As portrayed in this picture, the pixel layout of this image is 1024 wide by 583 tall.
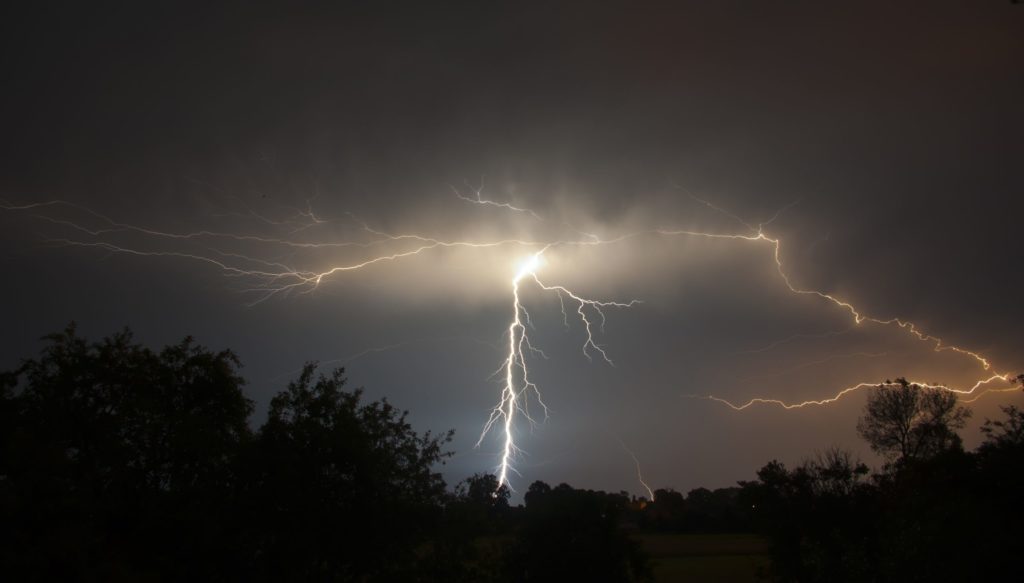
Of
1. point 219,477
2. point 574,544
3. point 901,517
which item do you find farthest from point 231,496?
point 901,517

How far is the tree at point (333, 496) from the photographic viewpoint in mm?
11000

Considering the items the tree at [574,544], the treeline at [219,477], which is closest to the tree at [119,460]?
the treeline at [219,477]

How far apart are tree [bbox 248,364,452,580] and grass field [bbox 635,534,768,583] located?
14295 millimetres

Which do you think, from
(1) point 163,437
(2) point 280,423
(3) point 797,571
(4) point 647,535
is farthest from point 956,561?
(4) point 647,535

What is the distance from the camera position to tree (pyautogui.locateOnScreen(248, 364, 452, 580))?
11.0 meters

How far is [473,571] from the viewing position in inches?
487

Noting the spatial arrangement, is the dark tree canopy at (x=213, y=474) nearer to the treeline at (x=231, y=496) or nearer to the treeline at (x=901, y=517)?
the treeline at (x=231, y=496)

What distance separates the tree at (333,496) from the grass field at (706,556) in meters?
14.3

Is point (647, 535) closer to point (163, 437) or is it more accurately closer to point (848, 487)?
point (848, 487)

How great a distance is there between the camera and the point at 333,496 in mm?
11398

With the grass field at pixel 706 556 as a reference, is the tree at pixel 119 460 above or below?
above

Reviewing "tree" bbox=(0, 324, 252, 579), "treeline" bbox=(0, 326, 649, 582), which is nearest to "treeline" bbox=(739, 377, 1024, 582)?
"treeline" bbox=(0, 326, 649, 582)

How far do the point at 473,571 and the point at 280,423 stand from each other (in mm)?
5130

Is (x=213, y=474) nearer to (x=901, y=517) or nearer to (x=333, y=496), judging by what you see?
(x=333, y=496)
